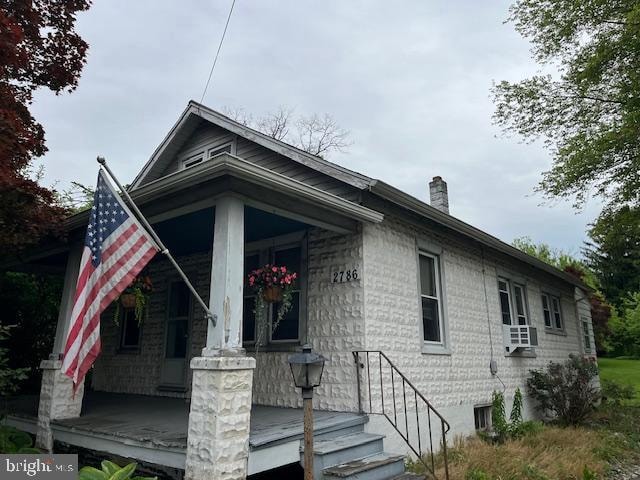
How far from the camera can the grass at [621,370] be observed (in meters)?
19.3

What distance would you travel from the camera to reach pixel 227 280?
4254mm

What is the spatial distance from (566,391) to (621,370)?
16856mm

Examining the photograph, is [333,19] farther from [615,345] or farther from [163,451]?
[615,345]

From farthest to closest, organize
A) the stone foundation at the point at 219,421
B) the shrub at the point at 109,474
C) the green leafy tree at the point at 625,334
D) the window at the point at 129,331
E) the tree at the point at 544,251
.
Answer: the tree at the point at 544,251 → the green leafy tree at the point at 625,334 → the window at the point at 129,331 → the shrub at the point at 109,474 → the stone foundation at the point at 219,421

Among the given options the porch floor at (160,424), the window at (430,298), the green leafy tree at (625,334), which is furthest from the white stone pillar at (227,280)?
the green leafy tree at (625,334)

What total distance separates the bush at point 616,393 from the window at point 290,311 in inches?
384

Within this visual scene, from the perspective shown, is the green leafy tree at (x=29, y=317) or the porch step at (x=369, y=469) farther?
the green leafy tree at (x=29, y=317)

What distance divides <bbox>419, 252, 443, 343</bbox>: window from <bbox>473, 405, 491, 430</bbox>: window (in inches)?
70.6

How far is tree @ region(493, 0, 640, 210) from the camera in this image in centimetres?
1045

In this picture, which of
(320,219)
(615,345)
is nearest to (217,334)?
(320,219)

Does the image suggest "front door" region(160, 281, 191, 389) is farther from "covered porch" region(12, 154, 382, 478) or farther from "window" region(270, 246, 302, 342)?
"window" region(270, 246, 302, 342)

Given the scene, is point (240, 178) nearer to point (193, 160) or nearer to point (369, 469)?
point (369, 469)

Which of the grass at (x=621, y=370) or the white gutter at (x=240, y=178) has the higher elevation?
the white gutter at (x=240, y=178)

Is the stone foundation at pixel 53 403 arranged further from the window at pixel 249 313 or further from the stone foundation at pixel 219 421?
the stone foundation at pixel 219 421
